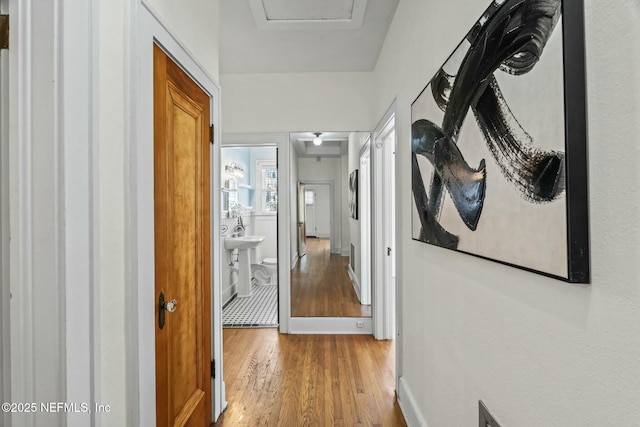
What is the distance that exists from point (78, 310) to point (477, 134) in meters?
1.30

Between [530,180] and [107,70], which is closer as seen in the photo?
[530,180]

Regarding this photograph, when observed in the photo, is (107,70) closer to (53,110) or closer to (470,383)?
Answer: (53,110)

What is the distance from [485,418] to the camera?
1.05 metres

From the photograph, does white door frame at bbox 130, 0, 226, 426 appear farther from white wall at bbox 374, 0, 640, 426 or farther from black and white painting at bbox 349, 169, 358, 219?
black and white painting at bbox 349, 169, 358, 219

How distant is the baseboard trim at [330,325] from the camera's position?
3.27m

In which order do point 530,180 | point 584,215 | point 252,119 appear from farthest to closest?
point 252,119 → point 530,180 → point 584,215

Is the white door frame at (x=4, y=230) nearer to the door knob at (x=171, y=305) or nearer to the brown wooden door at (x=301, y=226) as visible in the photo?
the door knob at (x=171, y=305)

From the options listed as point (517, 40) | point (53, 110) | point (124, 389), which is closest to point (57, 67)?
point (53, 110)

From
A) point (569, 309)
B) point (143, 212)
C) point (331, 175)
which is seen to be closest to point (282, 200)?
point (331, 175)

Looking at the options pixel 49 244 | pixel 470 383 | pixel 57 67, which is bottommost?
pixel 470 383

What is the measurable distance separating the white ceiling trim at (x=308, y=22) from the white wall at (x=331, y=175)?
4.42ft

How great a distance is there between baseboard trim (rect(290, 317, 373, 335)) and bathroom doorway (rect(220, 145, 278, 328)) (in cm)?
36

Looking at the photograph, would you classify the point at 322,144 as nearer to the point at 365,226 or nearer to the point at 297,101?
the point at 297,101

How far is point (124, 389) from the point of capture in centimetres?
109
